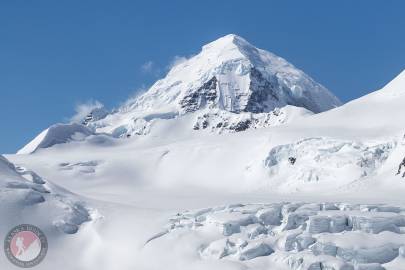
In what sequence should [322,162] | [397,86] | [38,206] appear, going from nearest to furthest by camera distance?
1. [38,206]
2. [322,162]
3. [397,86]

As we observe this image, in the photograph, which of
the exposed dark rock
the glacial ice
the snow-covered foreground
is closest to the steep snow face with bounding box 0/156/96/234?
the snow-covered foreground

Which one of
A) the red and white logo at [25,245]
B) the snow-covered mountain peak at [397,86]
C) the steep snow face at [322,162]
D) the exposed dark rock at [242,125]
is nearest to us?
the red and white logo at [25,245]

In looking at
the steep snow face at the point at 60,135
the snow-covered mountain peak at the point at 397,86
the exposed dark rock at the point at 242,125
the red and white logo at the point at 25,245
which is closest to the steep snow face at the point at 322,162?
the snow-covered mountain peak at the point at 397,86

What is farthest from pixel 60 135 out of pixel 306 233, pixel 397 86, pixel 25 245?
pixel 306 233

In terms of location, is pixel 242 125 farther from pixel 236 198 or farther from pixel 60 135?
pixel 236 198

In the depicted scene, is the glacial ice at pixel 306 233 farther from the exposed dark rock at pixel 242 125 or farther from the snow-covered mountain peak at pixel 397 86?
the exposed dark rock at pixel 242 125

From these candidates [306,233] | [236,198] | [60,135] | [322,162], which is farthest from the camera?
[60,135]

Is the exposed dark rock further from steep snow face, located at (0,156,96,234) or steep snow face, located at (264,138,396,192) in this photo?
steep snow face, located at (0,156,96,234)

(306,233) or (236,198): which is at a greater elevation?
(236,198)

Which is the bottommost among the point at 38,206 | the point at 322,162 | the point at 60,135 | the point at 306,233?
the point at 306,233

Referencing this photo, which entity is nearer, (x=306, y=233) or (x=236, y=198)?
(x=306, y=233)
